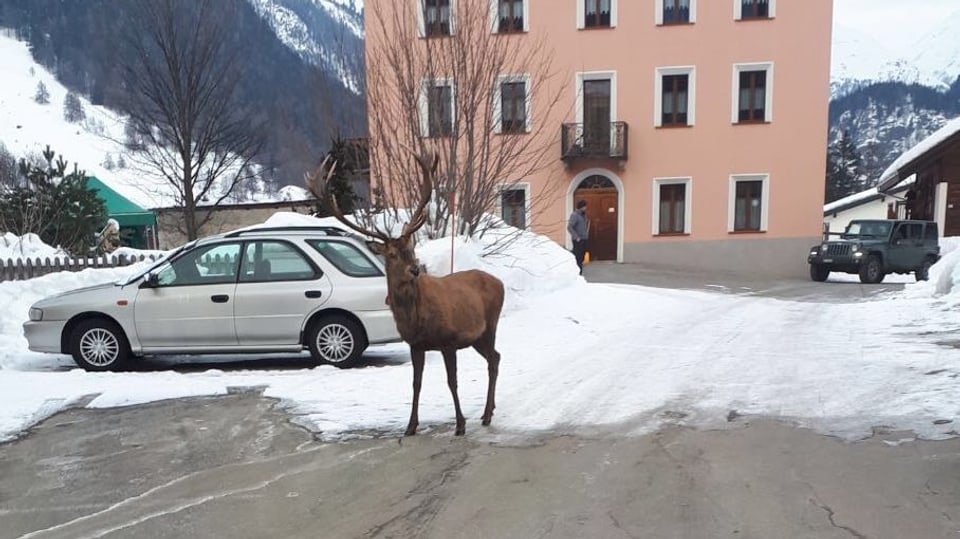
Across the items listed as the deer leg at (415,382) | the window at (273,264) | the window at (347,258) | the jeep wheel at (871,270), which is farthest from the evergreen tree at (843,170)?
the deer leg at (415,382)

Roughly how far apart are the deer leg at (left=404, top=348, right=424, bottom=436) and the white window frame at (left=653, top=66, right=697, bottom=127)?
73.2 ft

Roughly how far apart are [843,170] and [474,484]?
256 ft

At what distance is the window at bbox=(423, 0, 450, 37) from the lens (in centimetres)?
1319

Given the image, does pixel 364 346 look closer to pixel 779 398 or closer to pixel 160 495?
pixel 160 495

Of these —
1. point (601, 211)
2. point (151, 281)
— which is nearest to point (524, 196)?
point (601, 211)

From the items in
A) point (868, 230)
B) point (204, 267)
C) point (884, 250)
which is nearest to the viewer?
point (204, 267)

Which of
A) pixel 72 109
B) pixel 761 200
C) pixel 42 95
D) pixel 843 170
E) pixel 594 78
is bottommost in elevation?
pixel 761 200

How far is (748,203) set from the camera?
25.6m

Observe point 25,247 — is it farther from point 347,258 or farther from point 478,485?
point 478,485

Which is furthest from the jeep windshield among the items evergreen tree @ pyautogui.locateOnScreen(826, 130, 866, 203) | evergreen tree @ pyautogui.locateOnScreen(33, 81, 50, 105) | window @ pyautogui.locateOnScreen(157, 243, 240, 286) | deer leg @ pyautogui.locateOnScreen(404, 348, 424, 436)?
evergreen tree @ pyautogui.locateOnScreen(33, 81, 50, 105)

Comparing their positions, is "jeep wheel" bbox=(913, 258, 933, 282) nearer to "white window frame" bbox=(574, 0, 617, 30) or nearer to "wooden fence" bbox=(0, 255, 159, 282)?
"white window frame" bbox=(574, 0, 617, 30)

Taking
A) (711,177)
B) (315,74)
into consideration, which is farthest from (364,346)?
(711,177)

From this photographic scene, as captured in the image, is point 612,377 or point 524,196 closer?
→ point 612,377

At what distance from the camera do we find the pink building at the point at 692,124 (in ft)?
81.3
